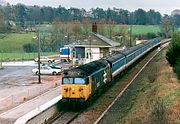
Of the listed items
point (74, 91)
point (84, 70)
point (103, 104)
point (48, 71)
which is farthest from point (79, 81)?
point (48, 71)

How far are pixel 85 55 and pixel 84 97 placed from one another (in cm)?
3463

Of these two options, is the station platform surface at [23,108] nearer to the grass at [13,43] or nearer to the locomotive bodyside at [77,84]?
the locomotive bodyside at [77,84]

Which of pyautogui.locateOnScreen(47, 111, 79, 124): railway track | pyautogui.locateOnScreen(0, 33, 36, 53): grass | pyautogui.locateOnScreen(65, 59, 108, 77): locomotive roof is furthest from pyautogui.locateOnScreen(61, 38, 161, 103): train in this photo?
→ pyautogui.locateOnScreen(0, 33, 36, 53): grass

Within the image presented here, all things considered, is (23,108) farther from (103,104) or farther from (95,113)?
(103,104)

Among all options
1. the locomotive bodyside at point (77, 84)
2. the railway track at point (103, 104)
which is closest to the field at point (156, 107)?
the railway track at point (103, 104)

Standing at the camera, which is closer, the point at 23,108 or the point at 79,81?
the point at 79,81

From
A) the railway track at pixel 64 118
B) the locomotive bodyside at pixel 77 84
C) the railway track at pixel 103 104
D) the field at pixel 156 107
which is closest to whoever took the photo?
the field at pixel 156 107

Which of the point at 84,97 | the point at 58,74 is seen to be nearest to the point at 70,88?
the point at 84,97

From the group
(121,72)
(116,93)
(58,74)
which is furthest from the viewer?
(58,74)

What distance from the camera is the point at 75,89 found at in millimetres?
27547

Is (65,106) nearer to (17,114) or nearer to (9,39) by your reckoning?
(17,114)

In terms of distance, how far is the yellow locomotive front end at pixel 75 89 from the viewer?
27.5 meters

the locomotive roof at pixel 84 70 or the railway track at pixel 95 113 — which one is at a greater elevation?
the locomotive roof at pixel 84 70

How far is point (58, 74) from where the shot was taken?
2178 inches
